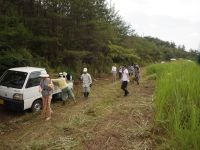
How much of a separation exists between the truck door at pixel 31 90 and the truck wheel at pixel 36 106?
0.18m

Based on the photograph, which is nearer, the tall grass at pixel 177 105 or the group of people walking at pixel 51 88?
the tall grass at pixel 177 105

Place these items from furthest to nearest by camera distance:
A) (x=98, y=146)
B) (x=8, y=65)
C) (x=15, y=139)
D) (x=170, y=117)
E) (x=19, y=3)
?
(x=19, y=3) → (x=8, y=65) → (x=15, y=139) → (x=98, y=146) → (x=170, y=117)

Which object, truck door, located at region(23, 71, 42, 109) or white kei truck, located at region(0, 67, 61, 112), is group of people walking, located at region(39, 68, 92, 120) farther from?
white kei truck, located at region(0, 67, 61, 112)

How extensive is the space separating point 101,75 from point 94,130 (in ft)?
64.1

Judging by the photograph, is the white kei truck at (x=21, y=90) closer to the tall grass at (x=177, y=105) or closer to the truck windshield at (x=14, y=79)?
the truck windshield at (x=14, y=79)

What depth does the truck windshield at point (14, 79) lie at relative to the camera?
11.6 meters

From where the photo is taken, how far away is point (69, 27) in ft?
69.3

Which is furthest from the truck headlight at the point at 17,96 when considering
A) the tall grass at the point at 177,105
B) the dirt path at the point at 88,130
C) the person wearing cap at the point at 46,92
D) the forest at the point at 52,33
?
the tall grass at the point at 177,105

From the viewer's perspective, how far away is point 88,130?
8.09 meters

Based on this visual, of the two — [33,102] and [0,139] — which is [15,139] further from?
[33,102]

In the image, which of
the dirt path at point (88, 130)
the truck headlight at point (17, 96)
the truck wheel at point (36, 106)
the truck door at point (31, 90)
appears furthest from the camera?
the truck wheel at point (36, 106)

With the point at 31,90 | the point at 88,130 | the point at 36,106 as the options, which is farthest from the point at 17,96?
the point at 88,130

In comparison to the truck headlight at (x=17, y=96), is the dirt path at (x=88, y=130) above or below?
below

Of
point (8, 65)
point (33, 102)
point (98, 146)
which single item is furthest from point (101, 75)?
point (98, 146)
